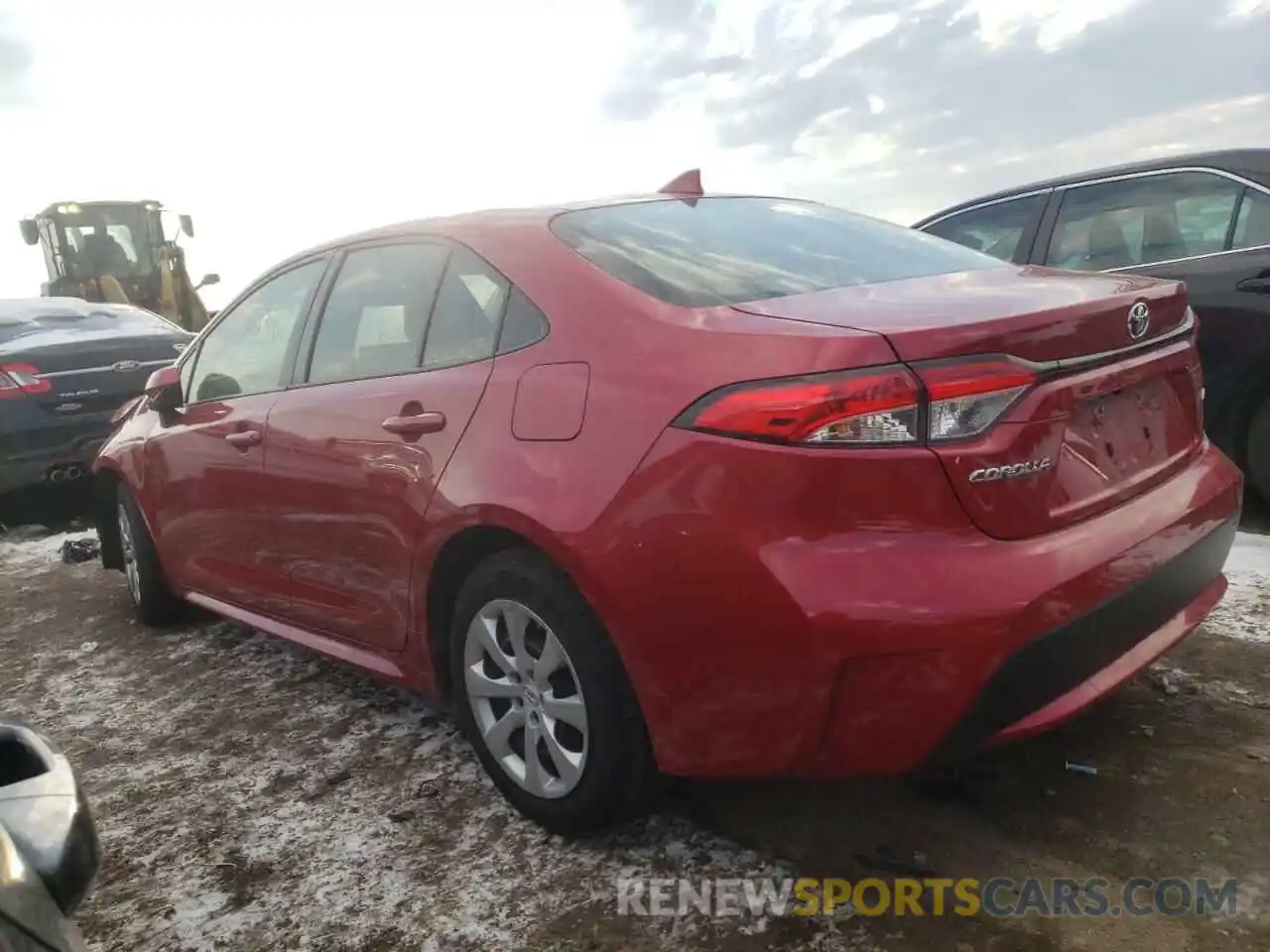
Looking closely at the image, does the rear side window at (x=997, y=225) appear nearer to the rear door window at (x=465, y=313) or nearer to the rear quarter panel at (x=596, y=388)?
the rear door window at (x=465, y=313)

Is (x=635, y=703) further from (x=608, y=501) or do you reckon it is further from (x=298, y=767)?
(x=298, y=767)

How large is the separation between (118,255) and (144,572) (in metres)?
12.2

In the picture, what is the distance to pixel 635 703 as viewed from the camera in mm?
2334

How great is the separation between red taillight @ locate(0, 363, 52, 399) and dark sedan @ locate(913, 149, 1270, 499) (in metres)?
5.54

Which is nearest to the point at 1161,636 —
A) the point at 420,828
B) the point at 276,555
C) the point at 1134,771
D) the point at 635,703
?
the point at 1134,771

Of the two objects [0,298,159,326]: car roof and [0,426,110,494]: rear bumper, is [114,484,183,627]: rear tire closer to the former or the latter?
[0,426,110,494]: rear bumper

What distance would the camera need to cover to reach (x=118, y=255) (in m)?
15.1

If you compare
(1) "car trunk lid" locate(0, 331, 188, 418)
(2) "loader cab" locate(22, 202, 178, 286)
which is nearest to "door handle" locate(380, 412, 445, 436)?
(1) "car trunk lid" locate(0, 331, 188, 418)

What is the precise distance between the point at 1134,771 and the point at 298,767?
88.8 inches

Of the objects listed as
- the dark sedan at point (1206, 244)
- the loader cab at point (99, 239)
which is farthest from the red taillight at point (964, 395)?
the loader cab at point (99, 239)

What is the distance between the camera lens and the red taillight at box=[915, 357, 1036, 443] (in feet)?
6.49

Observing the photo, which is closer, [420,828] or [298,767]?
[420,828]

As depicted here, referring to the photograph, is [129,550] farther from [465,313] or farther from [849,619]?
[849,619]

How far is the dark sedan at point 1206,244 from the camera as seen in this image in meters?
4.39
